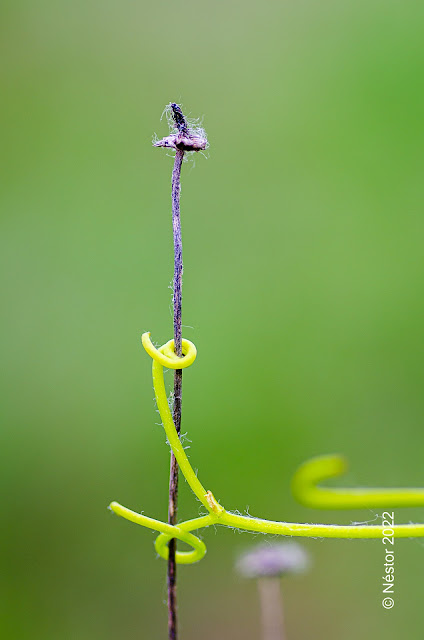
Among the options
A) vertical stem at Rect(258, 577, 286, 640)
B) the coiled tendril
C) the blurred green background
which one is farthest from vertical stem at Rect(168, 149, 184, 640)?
the blurred green background

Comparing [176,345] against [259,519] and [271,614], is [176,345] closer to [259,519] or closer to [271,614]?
[259,519]

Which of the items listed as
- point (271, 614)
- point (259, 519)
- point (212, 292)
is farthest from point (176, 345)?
point (212, 292)

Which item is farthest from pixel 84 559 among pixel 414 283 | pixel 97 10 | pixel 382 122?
pixel 97 10

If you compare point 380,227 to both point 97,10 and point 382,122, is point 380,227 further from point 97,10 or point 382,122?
point 97,10

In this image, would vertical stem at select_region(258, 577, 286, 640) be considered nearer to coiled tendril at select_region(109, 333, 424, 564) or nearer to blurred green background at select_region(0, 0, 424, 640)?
coiled tendril at select_region(109, 333, 424, 564)

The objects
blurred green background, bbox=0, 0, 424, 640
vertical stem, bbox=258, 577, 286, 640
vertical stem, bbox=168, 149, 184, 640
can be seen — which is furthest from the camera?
blurred green background, bbox=0, 0, 424, 640

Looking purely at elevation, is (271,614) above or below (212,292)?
below
